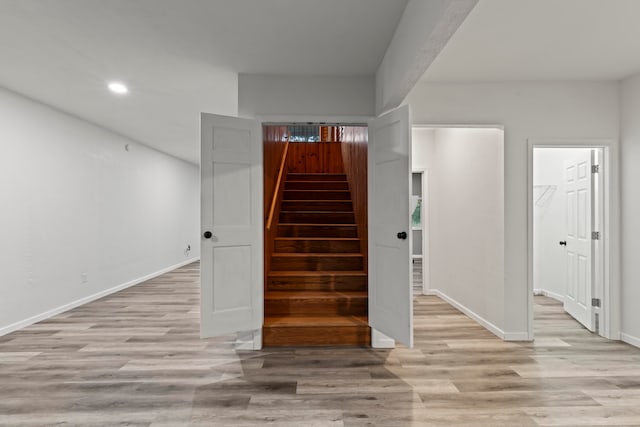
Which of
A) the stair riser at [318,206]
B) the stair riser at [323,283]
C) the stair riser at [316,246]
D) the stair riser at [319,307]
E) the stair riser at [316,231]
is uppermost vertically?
the stair riser at [318,206]

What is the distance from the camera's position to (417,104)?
357 centimetres

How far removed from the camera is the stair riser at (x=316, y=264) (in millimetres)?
4254

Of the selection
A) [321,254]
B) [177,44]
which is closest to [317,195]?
[321,254]

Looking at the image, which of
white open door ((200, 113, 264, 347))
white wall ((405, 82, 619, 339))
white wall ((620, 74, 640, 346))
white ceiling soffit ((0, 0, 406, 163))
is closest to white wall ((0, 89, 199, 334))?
white ceiling soffit ((0, 0, 406, 163))

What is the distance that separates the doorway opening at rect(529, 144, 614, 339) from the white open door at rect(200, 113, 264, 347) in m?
2.66

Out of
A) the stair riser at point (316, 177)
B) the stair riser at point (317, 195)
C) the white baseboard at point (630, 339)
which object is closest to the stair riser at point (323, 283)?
the stair riser at point (317, 195)

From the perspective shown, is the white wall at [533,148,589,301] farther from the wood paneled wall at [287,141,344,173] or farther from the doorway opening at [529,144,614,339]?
the wood paneled wall at [287,141,344,173]

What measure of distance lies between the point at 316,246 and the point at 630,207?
3240 mm

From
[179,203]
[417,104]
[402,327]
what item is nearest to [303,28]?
[417,104]

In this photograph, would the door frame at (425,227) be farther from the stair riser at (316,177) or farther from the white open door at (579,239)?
the white open door at (579,239)

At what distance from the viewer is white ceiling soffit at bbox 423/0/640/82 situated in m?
2.33

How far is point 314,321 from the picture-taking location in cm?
346

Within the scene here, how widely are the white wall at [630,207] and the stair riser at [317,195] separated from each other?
11.1 ft

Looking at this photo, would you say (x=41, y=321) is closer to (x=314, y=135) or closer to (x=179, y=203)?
(x=179, y=203)
